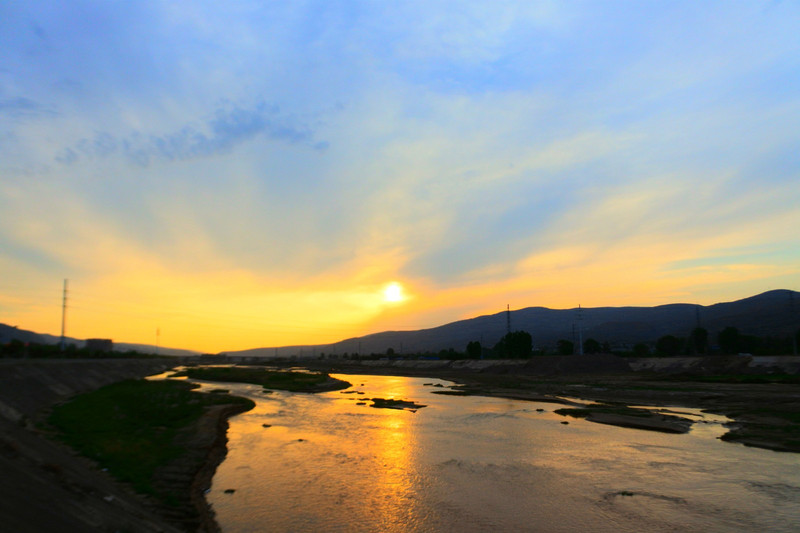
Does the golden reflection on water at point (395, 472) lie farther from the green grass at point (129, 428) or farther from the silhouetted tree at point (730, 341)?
the silhouetted tree at point (730, 341)

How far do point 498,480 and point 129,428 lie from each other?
927 inches

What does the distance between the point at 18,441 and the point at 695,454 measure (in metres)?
35.1

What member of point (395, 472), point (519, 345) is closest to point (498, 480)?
point (395, 472)

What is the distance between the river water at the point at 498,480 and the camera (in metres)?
17.2

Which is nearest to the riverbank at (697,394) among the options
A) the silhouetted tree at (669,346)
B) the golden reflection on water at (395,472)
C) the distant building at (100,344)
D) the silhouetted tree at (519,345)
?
the golden reflection on water at (395,472)

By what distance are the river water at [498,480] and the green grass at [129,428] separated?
3.42 metres

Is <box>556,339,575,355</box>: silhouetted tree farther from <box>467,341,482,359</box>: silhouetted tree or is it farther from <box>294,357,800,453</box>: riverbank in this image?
<box>294,357,800,453</box>: riverbank

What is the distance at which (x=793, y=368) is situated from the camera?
6531cm

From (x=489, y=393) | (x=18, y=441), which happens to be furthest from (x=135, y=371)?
(x=18, y=441)

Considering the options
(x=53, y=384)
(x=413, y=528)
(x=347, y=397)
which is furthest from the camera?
(x=347, y=397)

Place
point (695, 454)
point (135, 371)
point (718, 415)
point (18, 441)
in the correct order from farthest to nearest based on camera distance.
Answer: point (135, 371)
point (718, 415)
point (695, 454)
point (18, 441)

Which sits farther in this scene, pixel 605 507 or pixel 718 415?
pixel 718 415

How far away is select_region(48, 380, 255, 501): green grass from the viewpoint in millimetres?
20406

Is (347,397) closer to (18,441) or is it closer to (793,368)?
(18,441)
